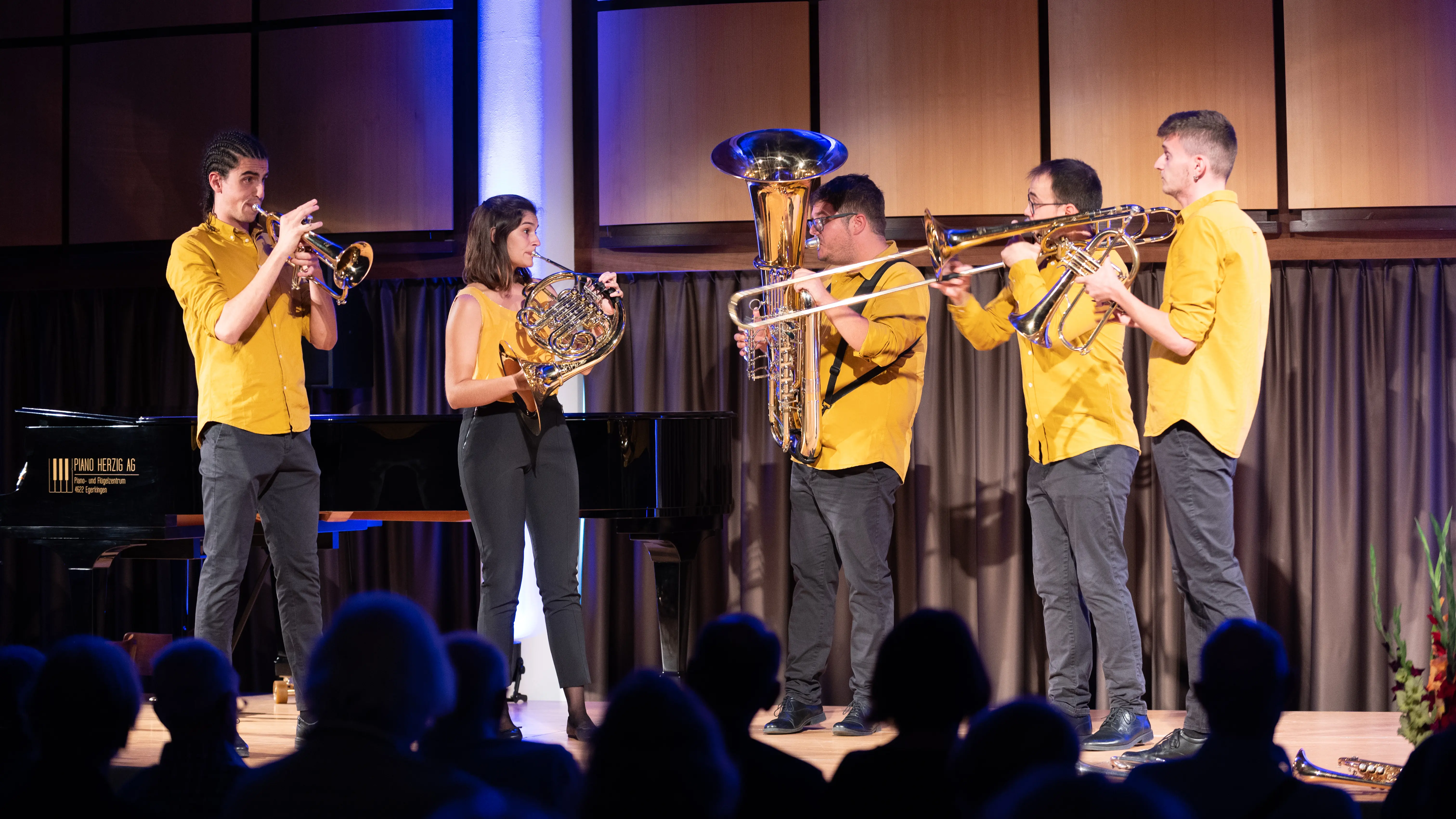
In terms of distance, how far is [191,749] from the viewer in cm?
Result: 182

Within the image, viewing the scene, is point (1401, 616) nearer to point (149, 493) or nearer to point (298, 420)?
point (298, 420)

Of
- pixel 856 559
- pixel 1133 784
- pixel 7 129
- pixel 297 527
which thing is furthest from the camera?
pixel 7 129

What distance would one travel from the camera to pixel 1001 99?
18.8 feet

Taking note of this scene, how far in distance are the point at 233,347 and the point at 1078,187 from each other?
2.85 metres

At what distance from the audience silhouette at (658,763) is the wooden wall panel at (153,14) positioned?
5932mm

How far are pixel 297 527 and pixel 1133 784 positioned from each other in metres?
3.32

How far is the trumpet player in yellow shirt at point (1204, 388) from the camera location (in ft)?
12.0

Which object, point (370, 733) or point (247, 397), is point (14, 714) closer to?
point (370, 733)

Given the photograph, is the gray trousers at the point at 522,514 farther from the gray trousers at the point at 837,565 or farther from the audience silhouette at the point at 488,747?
the audience silhouette at the point at 488,747

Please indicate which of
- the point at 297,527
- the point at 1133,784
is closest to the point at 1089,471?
the point at 297,527

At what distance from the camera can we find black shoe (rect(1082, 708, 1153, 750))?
3.87 meters

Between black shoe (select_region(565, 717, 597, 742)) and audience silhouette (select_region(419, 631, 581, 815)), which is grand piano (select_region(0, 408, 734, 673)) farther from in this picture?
audience silhouette (select_region(419, 631, 581, 815))

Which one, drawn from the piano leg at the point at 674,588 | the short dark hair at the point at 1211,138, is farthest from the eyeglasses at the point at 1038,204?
the piano leg at the point at 674,588

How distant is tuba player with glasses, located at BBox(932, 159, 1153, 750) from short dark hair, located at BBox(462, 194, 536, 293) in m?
1.44
